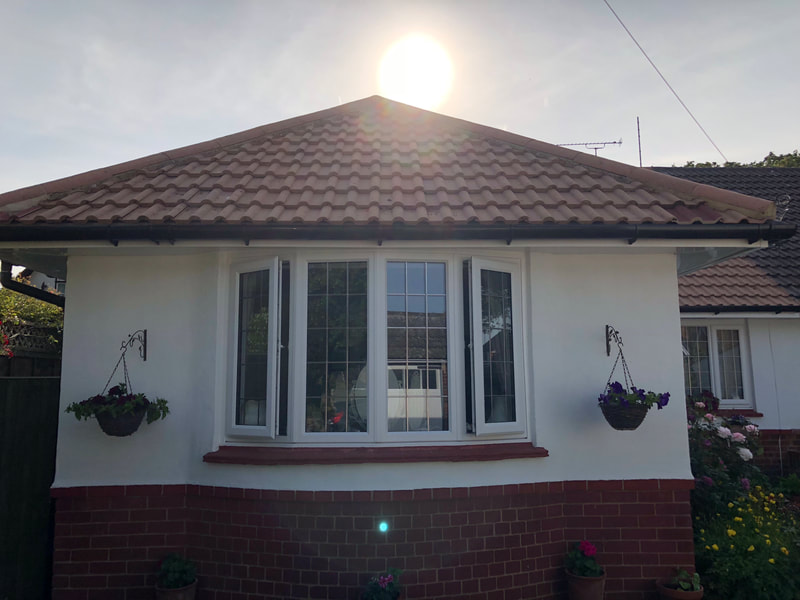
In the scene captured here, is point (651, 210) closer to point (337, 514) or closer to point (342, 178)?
point (342, 178)

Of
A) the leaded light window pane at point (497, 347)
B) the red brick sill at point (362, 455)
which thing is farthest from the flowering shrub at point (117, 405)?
the leaded light window pane at point (497, 347)

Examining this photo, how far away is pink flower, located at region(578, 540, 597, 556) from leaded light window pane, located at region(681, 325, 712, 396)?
6.09 m

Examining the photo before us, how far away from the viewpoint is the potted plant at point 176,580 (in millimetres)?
4766

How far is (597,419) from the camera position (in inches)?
211

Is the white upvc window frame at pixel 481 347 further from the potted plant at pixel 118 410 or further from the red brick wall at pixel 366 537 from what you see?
the potted plant at pixel 118 410

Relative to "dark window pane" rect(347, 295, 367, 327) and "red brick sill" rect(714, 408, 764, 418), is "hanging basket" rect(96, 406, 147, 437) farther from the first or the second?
"red brick sill" rect(714, 408, 764, 418)

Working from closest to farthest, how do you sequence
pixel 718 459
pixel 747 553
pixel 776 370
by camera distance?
pixel 747 553, pixel 718 459, pixel 776 370

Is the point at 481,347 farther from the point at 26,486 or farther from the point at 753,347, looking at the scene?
the point at 753,347

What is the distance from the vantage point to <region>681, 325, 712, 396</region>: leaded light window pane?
10141 millimetres

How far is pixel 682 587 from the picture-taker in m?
5.00

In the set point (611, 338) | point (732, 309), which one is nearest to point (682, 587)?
point (611, 338)

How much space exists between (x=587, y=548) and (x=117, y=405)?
426cm

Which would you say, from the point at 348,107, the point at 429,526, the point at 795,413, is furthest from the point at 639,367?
the point at 795,413

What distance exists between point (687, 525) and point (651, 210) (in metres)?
2.92
